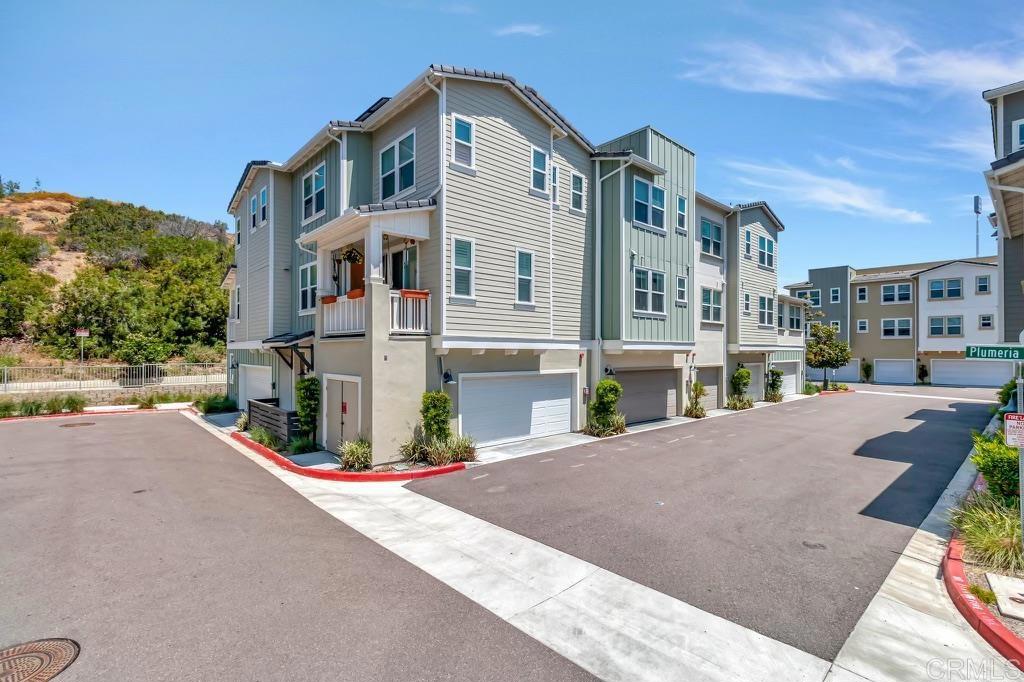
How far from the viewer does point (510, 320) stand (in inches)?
506

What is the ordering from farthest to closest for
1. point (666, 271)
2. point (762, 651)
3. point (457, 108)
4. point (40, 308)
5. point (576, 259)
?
1. point (40, 308)
2. point (666, 271)
3. point (576, 259)
4. point (457, 108)
5. point (762, 651)

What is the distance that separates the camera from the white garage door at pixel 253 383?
734 inches

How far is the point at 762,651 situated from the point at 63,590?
25.6ft

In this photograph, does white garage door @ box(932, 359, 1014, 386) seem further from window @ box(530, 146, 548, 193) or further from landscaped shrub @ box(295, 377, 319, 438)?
landscaped shrub @ box(295, 377, 319, 438)

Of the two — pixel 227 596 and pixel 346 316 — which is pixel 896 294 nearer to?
pixel 346 316

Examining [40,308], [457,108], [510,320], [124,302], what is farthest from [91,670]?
[40,308]

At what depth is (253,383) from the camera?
2006 cm

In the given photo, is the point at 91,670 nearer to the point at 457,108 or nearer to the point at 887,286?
the point at 457,108

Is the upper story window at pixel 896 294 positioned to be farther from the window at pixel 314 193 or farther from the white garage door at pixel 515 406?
the window at pixel 314 193

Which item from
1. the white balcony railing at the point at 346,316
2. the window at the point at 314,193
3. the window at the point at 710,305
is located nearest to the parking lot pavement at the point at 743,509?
the white balcony railing at the point at 346,316

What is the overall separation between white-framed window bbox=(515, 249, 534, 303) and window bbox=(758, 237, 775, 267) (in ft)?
54.1

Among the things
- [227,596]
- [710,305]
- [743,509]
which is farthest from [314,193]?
[710,305]

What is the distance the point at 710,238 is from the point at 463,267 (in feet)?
48.0

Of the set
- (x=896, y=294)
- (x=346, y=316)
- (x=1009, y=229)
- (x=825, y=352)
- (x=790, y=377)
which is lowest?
(x=790, y=377)
